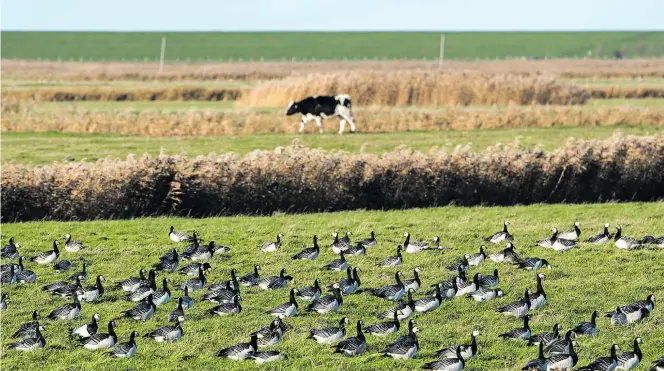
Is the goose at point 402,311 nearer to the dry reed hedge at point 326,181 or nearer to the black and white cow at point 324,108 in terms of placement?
the dry reed hedge at point 326,181

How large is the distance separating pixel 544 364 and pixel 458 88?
53.2 meters

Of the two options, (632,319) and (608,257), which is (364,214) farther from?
(632,319)

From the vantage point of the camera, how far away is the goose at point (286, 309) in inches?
759

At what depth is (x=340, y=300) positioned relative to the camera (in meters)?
19.7

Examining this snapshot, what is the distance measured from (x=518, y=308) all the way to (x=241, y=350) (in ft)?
18.4

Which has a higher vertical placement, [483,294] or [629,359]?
[629,359]

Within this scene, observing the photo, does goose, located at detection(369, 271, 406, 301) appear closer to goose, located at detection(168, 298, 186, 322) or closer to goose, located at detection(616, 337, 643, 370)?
goose, located at detection(168, 298, 186, 322)

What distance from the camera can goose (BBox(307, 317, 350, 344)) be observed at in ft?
57.6

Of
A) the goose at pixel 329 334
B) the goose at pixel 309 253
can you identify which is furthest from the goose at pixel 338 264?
the goose at pixel 329 334

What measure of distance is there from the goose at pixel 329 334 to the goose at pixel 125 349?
3.13 m

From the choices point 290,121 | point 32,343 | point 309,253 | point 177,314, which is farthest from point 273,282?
point 290,121

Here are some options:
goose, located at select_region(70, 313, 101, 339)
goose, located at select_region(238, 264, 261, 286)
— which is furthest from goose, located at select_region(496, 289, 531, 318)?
goose, located at select_region(70, 313, 101, 339)

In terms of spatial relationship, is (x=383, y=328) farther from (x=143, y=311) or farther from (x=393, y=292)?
(x=143, y=311)

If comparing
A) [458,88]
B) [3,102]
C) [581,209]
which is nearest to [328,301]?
[581,209]
